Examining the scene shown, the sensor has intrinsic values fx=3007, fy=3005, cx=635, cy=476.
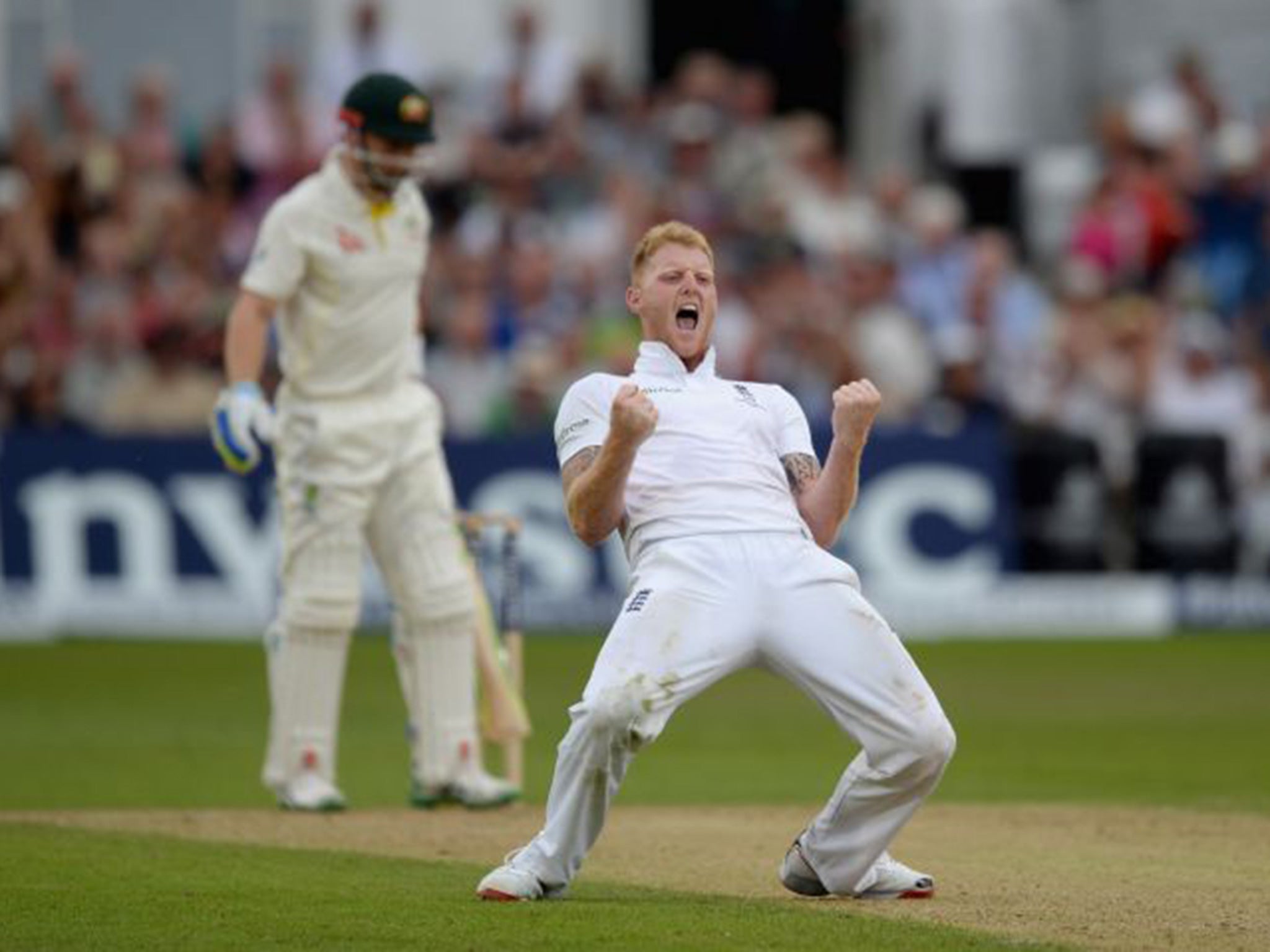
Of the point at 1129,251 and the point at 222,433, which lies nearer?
the point at 222,433

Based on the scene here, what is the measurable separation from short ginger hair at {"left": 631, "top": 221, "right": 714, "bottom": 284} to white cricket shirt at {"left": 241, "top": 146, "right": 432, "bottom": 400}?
9.98 ft

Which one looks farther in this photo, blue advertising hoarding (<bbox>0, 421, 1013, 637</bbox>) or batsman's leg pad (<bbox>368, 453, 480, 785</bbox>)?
blue advertising hoarding (<bbox>0, 421, 1013, 637</bbox>)

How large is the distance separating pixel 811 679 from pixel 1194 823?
10.8 ft

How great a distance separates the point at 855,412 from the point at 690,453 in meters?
0.52

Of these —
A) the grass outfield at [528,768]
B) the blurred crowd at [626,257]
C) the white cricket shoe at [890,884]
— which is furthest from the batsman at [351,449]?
the blurred crowd at [626,257]

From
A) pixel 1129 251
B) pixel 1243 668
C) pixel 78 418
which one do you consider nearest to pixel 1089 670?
pixel 1243 668

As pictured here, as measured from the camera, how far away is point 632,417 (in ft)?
25.5

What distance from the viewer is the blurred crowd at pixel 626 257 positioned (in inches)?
798

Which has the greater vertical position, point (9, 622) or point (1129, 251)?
point (1129, 251)

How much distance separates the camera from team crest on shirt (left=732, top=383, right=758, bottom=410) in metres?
8.55

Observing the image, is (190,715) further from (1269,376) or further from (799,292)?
(1269,376)

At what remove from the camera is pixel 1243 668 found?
18.2 m

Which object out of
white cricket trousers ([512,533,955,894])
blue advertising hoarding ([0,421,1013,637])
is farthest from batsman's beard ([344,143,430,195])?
blue advertising hoarding ([0,421,1013,637])

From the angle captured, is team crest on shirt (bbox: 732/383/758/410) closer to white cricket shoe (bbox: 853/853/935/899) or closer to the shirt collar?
the shirt collar
